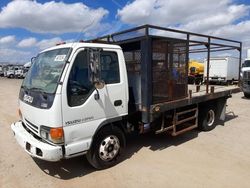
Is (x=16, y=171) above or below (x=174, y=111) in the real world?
below

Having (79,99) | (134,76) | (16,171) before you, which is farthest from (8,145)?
(134,76)

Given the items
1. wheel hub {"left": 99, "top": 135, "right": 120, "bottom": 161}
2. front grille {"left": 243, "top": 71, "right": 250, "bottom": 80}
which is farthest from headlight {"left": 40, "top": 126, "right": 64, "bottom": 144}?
front grille {"left": 243, "top": 71, "right": 250, "bottom": 80}

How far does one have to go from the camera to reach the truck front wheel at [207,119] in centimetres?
698

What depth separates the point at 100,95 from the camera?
430cm

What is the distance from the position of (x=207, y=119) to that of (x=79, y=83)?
4.58m

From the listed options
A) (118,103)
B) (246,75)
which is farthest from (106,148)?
(246,75)

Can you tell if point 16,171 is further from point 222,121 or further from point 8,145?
point 222,121

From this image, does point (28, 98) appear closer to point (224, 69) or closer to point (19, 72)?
point (224, 69)

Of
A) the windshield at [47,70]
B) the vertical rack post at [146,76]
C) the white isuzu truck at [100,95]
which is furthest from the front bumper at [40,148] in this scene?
the vertical rack post at [146,76]

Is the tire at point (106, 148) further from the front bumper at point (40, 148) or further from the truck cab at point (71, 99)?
the front bumper at point (40, 148)

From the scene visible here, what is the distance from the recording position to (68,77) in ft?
12.8

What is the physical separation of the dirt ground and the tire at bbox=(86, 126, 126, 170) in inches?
6.2

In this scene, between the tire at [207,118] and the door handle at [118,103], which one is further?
the tire at [207,118]

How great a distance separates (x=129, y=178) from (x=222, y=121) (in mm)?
5169
